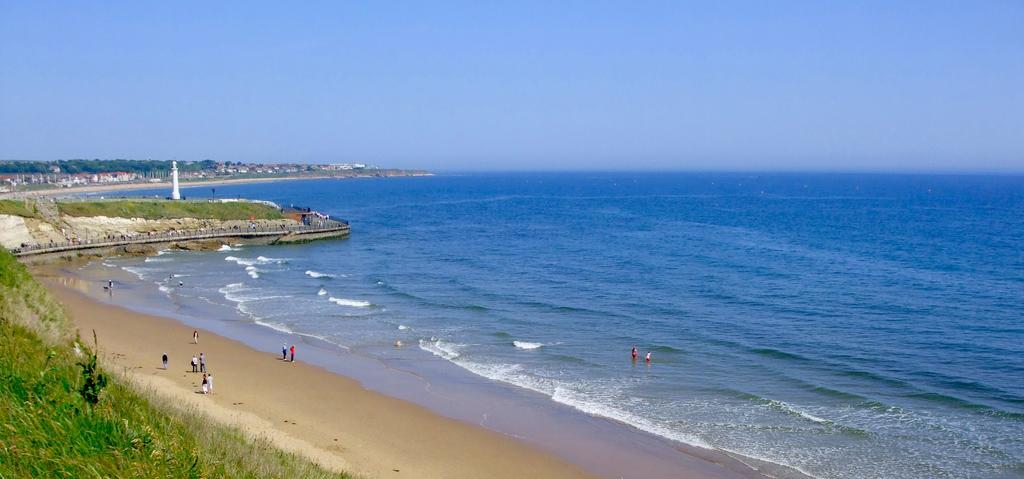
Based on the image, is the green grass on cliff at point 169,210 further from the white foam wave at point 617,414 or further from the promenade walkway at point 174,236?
the white foam wave at point 617,414

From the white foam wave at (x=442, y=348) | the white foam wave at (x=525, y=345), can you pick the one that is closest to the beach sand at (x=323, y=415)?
the white foam wave at (x=442, y=348)

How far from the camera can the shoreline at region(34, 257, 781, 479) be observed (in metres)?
21.2

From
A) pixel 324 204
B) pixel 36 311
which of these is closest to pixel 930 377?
pixel 36 311

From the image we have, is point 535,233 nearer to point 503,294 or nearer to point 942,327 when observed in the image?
point 503,294

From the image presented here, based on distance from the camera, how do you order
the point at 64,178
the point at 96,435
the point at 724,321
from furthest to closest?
1. the point at 64,178
2. the point at 724,321
3. the point at 96,435

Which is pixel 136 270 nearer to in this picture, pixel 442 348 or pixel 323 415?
pixel 442 348

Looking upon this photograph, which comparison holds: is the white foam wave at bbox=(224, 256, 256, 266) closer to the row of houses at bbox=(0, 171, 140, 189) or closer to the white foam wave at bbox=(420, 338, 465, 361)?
the white foam wave at bbox=(420, 338, 465, 361)

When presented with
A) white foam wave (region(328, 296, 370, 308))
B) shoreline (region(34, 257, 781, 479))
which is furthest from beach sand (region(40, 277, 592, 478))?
white foam wave (region(328, 296, 370, 308))

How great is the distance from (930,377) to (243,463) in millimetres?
25212

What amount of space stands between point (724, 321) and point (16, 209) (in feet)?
183

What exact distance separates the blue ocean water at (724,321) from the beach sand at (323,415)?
4215mm

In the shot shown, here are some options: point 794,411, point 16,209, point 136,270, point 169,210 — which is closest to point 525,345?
point 794,411

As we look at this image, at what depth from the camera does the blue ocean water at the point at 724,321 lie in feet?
78.6

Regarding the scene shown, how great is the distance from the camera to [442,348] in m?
33.8
